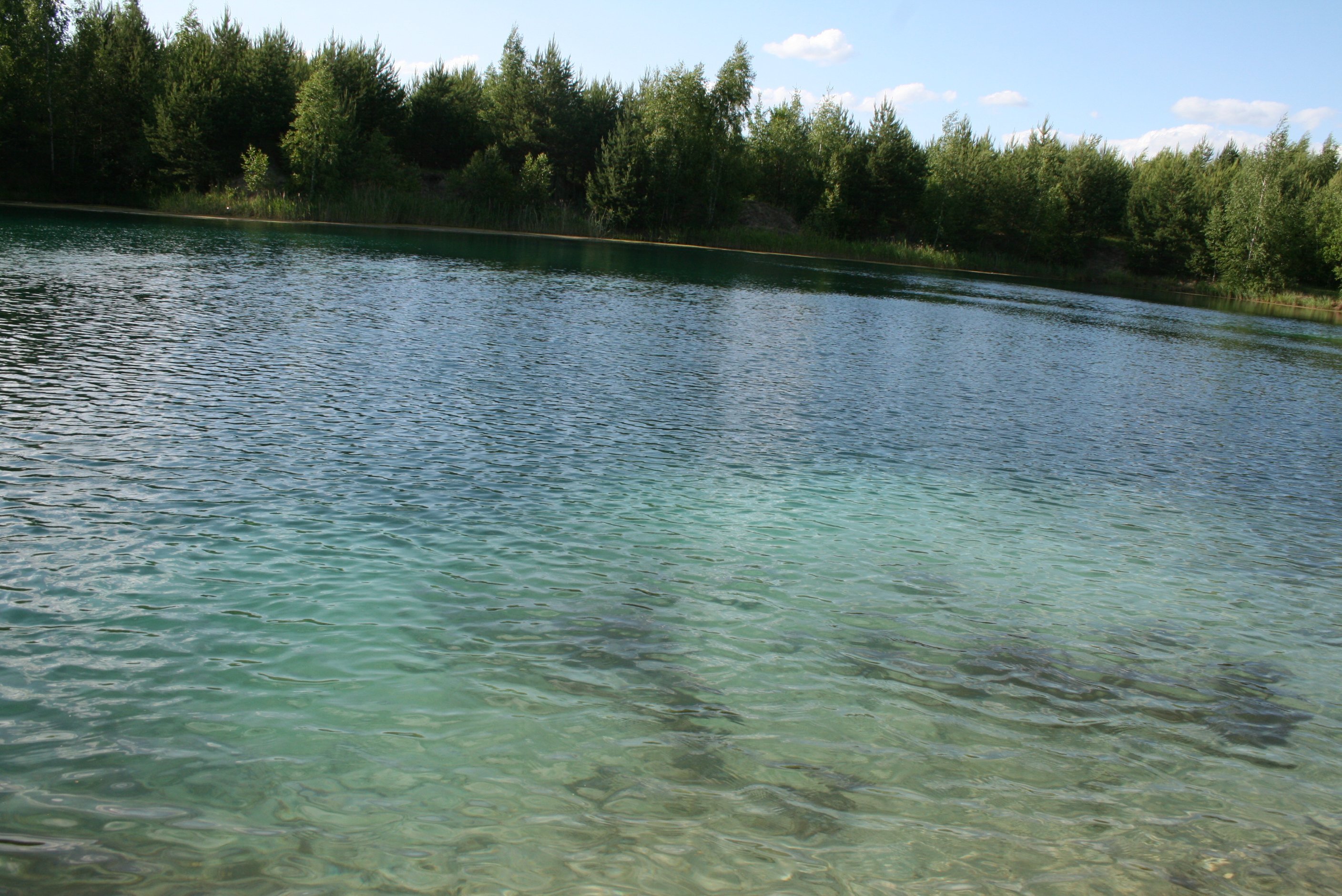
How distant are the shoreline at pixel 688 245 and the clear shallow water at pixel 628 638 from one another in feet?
126

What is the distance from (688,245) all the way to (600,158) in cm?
981

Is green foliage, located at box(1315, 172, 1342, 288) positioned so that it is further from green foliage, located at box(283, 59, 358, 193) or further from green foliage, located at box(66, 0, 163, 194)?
green foliage, located at box(66, 0, 163, 194)

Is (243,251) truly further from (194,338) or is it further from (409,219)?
(409,219)

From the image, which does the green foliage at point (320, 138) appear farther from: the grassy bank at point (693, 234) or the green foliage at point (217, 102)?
the green foliage at point (217, 102)

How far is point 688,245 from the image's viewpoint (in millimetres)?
66812

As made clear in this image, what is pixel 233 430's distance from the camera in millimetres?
10273

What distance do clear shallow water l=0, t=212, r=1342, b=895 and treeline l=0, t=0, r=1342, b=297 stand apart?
145ft

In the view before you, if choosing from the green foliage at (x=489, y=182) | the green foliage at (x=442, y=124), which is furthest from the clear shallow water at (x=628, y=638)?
the green foliage at (x=442, y=124)

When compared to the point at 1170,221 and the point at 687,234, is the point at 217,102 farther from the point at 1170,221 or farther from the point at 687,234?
the point at 1170,221

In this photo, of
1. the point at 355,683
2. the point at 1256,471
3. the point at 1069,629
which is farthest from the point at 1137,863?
the point at 1256,471

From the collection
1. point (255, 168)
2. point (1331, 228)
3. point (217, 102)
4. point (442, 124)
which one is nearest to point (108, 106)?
point (217, 102)

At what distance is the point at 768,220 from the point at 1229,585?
231 ft

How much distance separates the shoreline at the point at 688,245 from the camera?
48.6m

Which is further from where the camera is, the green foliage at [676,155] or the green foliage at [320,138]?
the green foliage at [676,155]
